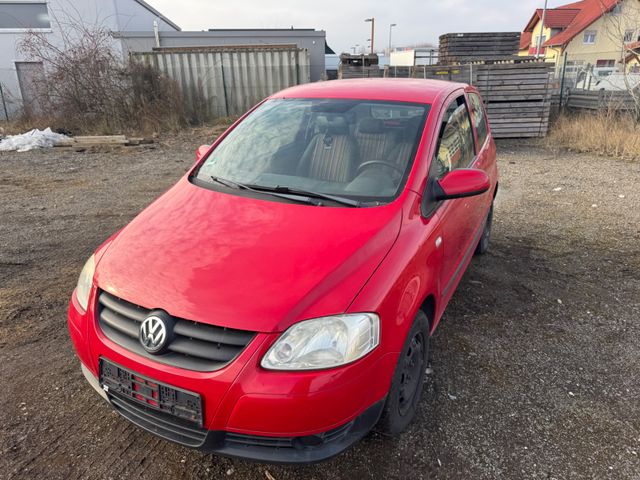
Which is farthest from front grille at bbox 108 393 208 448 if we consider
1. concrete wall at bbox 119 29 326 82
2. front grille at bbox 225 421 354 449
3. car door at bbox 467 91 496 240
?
concrete wall at bbox 119 29 326 82

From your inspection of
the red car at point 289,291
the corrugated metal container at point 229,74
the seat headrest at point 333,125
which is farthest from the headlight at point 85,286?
the corrugated metal container at point 229,74

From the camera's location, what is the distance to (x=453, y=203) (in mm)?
2883

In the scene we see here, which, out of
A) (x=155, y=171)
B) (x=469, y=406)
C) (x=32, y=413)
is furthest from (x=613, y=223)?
(x=155, y=171)

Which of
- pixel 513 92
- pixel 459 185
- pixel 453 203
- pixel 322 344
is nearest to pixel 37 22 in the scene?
pixel 513 92

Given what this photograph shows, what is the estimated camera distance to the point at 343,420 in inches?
71.6

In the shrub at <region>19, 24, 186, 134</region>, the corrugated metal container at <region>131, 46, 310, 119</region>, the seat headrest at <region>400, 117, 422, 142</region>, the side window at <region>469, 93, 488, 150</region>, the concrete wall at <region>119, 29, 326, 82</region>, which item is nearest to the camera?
the seat headrest at <region>400, 117, 422, 142</region>

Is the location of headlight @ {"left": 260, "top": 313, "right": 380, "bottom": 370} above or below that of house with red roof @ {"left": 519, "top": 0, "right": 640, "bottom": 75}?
below

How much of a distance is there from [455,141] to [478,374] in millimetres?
1615

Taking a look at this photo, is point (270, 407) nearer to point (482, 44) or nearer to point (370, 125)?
point (370, 125)

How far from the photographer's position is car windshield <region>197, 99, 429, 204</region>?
2.65 m

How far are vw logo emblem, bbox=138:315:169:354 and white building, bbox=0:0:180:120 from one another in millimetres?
18692

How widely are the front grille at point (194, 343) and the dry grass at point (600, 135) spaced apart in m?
10.0

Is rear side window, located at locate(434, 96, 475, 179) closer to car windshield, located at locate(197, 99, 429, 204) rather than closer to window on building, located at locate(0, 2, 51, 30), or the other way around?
car windshield, located at locate(197, 99, 429, 204)

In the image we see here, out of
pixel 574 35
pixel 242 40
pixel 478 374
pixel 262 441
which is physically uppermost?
pixel 574 35
